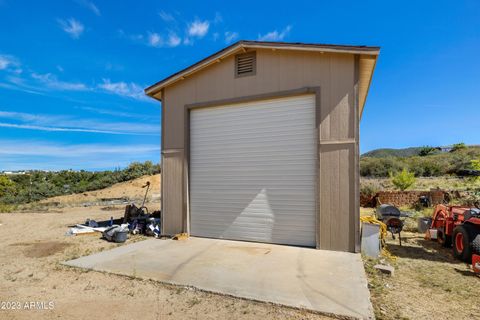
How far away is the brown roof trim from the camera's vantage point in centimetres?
603

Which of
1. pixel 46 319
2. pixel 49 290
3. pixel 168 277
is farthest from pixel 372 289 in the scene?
pixel 49 290

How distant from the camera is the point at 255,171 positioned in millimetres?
7281

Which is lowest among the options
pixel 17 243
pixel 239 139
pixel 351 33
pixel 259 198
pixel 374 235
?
pixel 17 243

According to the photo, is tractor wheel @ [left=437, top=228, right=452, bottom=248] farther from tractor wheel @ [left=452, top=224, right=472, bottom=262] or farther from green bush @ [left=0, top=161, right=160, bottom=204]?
green bush @ [left=0, top=161, right=160, bottom=204]

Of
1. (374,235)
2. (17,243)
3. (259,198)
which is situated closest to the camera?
(374,235)

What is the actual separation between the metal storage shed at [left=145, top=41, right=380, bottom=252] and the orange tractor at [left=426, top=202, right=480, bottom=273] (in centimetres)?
205

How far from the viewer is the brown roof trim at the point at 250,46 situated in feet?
19.8

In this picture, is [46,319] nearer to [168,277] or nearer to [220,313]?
[168,277]

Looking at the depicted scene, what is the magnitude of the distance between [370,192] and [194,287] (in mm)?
13721

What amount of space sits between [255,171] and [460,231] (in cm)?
455

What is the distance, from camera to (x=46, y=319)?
3393 millimetres

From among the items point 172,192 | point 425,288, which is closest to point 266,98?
point 172,192

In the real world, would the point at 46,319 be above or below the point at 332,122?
below

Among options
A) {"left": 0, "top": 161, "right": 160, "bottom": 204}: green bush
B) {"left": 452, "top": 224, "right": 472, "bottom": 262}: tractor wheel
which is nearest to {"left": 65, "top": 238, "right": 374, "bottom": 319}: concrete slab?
{"left": 452, "top": 224, "right": 472, "bottom": 262}: tractor wheel
